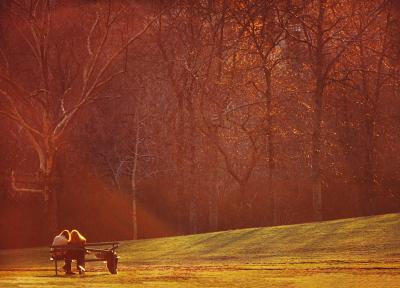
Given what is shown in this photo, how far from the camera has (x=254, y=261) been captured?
25.4 meters

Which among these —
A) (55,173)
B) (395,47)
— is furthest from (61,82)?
(395,47)

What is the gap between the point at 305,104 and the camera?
40.8 m

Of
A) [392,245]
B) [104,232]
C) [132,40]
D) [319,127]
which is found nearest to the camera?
[392,245]

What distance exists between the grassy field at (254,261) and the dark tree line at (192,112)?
7.31 m

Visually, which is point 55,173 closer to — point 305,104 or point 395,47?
point 305,104

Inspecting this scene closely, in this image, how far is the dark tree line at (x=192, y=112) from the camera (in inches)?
1599

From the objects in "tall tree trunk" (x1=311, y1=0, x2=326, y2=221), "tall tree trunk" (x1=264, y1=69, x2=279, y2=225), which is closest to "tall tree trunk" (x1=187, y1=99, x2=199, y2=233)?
"tall tree trunk" (x1=264, y1=69, x2=279, y2=225)

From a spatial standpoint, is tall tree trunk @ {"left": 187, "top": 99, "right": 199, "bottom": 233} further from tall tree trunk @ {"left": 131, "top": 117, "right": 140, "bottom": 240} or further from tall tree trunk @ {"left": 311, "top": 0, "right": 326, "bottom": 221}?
tall tree trunk @ {"left": 311, "top": 0, "right": 326, "bottom": 221}

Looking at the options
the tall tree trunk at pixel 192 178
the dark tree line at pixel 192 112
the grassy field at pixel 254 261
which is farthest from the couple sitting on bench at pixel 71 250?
the tall tree trunk at pixel 192 178

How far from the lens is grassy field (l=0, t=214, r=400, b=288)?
18359 millimetres

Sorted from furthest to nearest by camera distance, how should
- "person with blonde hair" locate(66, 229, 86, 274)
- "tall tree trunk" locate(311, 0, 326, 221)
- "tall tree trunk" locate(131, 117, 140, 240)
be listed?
"tall tree trunk" locate(131, 117, 140, 240) → "tall tree trunk" locate(311, 0, 326, 221) → "person with blonde hair" locate(66, 229, 86, 274)

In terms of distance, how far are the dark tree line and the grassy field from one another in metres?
7.31

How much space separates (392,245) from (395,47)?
16.5 meters

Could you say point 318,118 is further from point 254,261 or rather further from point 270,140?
point 254,261
